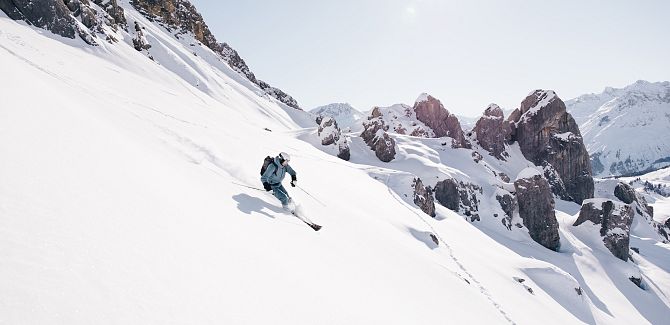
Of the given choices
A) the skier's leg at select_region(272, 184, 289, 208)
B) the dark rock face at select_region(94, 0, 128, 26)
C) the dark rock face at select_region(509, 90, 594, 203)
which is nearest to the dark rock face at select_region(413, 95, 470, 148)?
the dark rock face at select_region(509, 90, 594, 203)

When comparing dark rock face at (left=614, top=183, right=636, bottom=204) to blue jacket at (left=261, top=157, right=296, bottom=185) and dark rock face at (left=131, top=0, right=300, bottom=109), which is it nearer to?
dark rock face at (left=131, top=0, right=300, bottom=109)

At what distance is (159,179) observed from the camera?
7.64 meters

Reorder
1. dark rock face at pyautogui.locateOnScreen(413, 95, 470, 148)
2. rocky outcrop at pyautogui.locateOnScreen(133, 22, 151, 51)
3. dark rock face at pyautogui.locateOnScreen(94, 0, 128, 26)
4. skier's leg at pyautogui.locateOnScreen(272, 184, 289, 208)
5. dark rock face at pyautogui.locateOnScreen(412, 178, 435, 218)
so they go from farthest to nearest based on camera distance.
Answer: dark rock face at pyautogui.locateOnScreen(413, 95, 470, 148) → dark rock face at pyautogui.locateOnScreen(94, 0, 128, 26) → rocky outcrop at pyautogui.locateOnScreen(133, 22, 151, 51) → dark rock face at pyautogui.locateOnScreen(412, 178, 435, 218) → skier's leg at pyautogui.locateOnScreen(272, 184, 289, 208)

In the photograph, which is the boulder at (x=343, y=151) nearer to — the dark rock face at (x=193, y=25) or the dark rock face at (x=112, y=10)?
the dark rock face at (x=112, y=10)

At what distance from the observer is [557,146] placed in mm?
74812

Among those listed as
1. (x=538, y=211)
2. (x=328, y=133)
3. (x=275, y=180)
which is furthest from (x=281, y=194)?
(x=538, y=211)

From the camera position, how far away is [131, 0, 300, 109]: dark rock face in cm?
9398

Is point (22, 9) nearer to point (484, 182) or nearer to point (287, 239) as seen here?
point (287, 239)

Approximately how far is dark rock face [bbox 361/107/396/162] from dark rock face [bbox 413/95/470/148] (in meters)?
17.2

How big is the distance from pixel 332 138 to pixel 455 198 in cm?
1725

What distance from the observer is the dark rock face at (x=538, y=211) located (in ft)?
161

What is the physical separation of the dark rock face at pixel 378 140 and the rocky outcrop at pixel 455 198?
946 cm

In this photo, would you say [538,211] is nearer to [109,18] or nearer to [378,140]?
[378,140]

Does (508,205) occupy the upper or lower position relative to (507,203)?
lower
